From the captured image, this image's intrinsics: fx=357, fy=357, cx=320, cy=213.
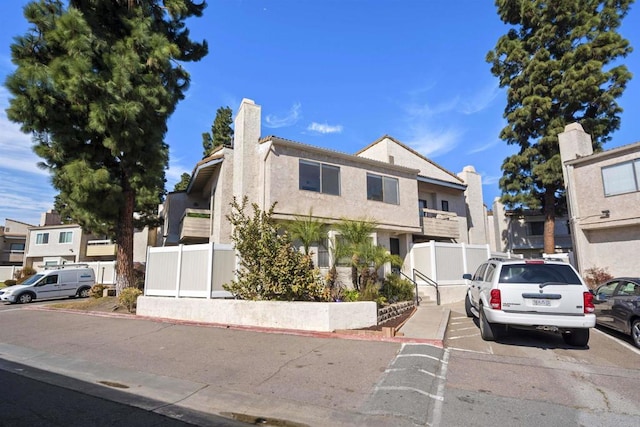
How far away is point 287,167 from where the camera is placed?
14.6 metres

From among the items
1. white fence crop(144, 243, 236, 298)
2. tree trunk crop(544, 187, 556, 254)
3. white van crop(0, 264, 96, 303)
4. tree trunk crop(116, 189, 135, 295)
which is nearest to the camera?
white fence crop(144, 243, 236, 298)

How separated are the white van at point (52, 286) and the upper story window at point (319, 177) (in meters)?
18.1

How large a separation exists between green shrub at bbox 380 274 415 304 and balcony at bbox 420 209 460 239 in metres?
5.53

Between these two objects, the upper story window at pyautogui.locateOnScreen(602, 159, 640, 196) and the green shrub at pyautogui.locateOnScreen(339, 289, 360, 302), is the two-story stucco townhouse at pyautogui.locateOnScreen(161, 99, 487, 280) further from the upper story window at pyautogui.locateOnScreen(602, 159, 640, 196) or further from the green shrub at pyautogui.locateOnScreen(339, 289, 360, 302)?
the upper story window at pyautogui.locateOnScreen(602, 159, 640, 196)

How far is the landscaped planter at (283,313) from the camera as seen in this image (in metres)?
9.45

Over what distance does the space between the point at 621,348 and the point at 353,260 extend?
23.7ft

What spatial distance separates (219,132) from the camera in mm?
36594

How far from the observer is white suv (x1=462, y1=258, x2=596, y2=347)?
7215 millimetres

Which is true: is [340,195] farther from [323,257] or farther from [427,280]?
[427,280]

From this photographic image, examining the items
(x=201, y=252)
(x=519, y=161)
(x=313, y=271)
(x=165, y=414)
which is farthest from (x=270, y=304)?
(x=519, y=161)

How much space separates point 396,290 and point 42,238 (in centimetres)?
4227

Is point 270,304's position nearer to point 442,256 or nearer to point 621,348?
point 621,348

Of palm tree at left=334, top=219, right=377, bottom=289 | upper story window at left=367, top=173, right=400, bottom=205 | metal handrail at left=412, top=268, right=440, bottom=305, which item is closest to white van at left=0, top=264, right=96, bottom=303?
palm tree at left=334, top=219, right=377, bottom=289

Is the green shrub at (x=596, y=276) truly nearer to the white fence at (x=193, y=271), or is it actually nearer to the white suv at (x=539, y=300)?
the white suv at (x=539, y=300)
